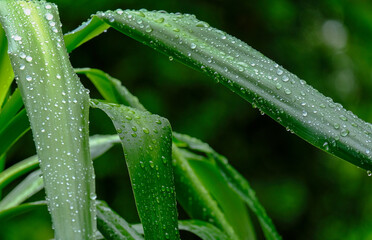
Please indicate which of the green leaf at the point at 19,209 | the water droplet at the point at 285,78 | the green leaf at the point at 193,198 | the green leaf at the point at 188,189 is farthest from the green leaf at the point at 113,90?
the water droplet at the point at 285,78

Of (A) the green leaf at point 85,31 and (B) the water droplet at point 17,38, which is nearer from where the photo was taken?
(B) the water droplet at point 17,38

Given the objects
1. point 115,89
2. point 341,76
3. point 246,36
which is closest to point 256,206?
point 115,89

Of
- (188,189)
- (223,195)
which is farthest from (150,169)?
(223,195)

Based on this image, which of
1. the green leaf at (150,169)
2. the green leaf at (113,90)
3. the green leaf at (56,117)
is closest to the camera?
the green leaf at (56,117)

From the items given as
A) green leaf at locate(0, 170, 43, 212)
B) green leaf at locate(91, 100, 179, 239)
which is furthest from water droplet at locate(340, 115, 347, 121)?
green leaf at locate(0, 170, 43, 212)

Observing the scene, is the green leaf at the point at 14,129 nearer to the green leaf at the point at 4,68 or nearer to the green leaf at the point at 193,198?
the green leaf at the point at 4,68

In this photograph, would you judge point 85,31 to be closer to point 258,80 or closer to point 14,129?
point 14,129

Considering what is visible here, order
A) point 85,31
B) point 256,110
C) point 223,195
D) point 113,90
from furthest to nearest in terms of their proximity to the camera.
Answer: point 256,110 → point 223,195 → point 113,90 → point 85,31

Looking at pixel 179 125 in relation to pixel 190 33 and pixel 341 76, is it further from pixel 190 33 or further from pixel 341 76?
pixel 190 33
